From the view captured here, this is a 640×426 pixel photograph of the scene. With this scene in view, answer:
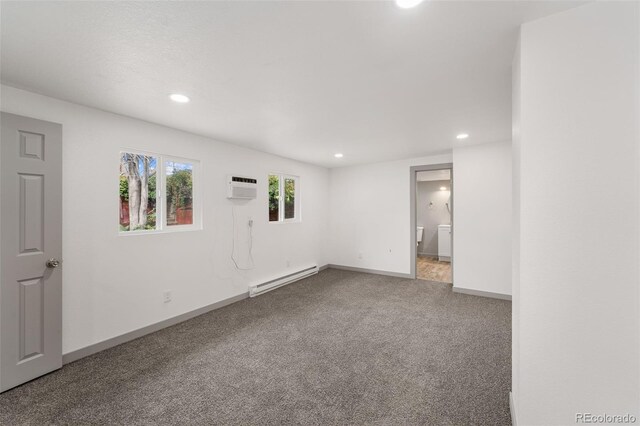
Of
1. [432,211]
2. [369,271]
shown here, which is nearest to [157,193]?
[369,271]

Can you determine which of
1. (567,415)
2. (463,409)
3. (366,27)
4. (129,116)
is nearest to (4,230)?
(129,116)

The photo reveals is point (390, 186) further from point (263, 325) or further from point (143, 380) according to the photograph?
point (143, 380)

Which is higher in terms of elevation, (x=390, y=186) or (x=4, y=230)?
(x=390, y=186)

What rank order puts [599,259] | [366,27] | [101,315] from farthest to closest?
[101,315], [366,27], [599,259]

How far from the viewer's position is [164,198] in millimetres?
3270

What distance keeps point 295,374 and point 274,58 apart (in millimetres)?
2353

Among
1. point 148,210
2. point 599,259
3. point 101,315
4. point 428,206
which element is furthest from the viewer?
point 428,206

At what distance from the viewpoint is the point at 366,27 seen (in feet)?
4.80

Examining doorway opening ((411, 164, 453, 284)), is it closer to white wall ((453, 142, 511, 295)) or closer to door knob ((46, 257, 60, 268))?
white wall ((453, 142, 511, 295))

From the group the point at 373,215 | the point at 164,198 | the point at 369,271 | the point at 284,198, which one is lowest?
the point at 369,271

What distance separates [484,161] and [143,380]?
4833mm

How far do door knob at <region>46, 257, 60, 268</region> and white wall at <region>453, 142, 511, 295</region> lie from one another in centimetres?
490

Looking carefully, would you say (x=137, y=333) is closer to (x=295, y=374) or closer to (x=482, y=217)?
(x=295, y=374)

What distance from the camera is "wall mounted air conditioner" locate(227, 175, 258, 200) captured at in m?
3.91
